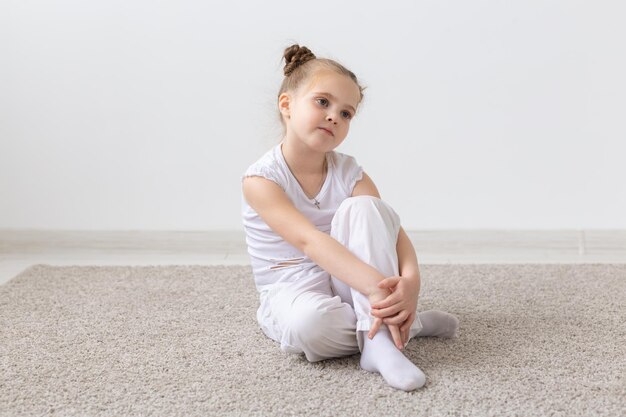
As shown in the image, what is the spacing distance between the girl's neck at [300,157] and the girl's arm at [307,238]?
0.07 m

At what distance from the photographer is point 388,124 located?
207 cm

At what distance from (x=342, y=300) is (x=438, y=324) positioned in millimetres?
156

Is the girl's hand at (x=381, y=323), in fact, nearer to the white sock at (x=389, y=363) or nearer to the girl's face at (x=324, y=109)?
the white sock at (x=389, y=363)

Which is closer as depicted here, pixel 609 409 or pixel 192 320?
pixel 609 409

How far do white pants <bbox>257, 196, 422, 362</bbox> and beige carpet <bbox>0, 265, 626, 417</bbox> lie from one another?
0.12 ft

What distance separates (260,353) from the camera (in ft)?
4.16

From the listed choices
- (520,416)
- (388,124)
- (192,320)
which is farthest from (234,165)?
(520,416)

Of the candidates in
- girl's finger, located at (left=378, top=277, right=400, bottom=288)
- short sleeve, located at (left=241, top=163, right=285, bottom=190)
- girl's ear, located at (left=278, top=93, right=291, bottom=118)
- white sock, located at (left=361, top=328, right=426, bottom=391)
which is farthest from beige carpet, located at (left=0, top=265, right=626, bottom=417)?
girl's ear, located at (left=278, top=93, right=291, bottom=118)

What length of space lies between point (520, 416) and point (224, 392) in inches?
14.8

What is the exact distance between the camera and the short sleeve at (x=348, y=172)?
1.37 metres

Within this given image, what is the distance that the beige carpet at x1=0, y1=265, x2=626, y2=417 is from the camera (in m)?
1.05

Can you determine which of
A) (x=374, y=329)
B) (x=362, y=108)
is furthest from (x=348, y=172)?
(x=362, y=108)

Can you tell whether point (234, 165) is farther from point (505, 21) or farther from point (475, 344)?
point (475, 344)

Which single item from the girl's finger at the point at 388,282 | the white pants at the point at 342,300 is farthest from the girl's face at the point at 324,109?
the girl's finger at the point at 388,282
